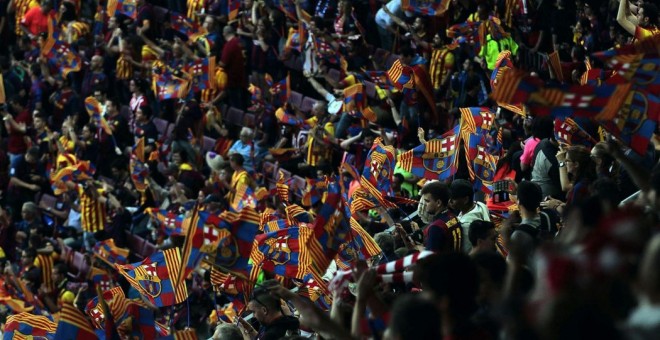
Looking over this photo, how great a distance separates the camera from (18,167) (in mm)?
21156

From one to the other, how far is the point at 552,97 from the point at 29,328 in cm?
561

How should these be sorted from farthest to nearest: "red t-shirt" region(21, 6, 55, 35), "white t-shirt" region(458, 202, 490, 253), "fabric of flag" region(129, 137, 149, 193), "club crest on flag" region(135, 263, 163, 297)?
1. "red t-shirt" region(21, 6, 55, 35)
2. "fabric of flag" region(129, 137, 149, 193)
3. "club crest on flag" region(135, 263, 163, 297)
4. "white t-shirt" region(458, 202, 490, 253)

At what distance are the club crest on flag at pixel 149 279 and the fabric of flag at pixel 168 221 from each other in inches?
150

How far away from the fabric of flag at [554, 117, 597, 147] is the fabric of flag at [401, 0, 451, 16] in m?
5.52

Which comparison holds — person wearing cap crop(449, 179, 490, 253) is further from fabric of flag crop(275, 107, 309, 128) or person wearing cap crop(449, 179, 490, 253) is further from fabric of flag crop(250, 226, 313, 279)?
fabric of flag crop(275, 107, 309, 128)

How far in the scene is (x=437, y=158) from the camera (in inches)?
474

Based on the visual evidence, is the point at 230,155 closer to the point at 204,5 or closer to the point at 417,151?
the point at 204,5

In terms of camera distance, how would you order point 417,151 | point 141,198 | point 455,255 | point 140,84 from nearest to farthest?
point 455,255
point 417,151
point 141,198
point 140,84

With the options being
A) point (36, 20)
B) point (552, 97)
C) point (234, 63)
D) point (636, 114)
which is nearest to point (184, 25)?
point (234, 63)

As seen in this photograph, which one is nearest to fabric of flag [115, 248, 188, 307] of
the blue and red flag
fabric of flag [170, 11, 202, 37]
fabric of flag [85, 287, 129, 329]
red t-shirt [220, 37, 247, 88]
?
fabric of flag [85, 287, 129, 329]

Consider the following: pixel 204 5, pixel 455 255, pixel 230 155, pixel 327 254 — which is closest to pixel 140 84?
pixel 204 5

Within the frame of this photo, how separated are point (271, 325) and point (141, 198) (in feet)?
33.6

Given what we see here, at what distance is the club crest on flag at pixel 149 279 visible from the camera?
35.6ft

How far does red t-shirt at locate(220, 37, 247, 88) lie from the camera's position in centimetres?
1892
